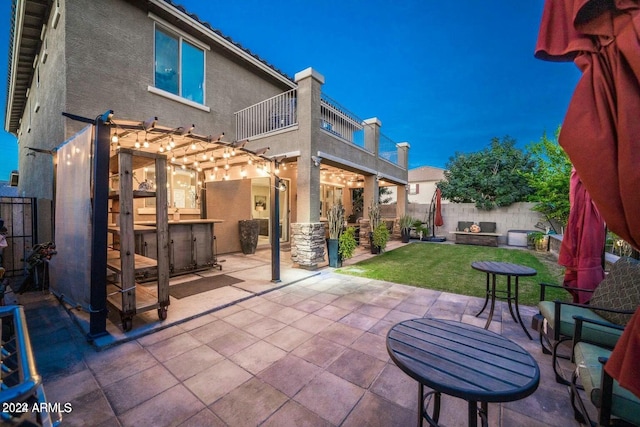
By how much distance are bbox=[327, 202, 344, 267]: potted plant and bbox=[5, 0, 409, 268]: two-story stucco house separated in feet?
1.12

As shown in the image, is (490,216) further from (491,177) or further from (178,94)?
(178,94)

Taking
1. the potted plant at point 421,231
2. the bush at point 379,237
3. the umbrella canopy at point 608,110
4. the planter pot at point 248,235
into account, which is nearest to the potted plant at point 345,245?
the bush at point 379,237

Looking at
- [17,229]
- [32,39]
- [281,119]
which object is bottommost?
[17,229]

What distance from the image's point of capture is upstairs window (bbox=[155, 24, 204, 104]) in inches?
246

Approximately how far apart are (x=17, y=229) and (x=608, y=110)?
9.47 m

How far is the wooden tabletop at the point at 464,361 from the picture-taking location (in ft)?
3.96

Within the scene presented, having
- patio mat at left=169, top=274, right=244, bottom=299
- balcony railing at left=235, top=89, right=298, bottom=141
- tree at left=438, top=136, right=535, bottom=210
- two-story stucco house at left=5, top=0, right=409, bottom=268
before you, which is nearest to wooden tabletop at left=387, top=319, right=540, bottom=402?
patio mat at left=169, top=274, right=244, bottom=299

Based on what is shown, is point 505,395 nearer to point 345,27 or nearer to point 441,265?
point 441,265

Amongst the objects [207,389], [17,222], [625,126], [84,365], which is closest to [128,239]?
[84,365]

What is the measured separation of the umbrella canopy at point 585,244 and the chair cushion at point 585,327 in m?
0.45

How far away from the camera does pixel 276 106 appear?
7.96 m

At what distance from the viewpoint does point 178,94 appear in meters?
6.59

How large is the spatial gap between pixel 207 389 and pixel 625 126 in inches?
125

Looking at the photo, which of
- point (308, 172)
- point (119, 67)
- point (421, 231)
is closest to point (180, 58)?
point (119, 67)
